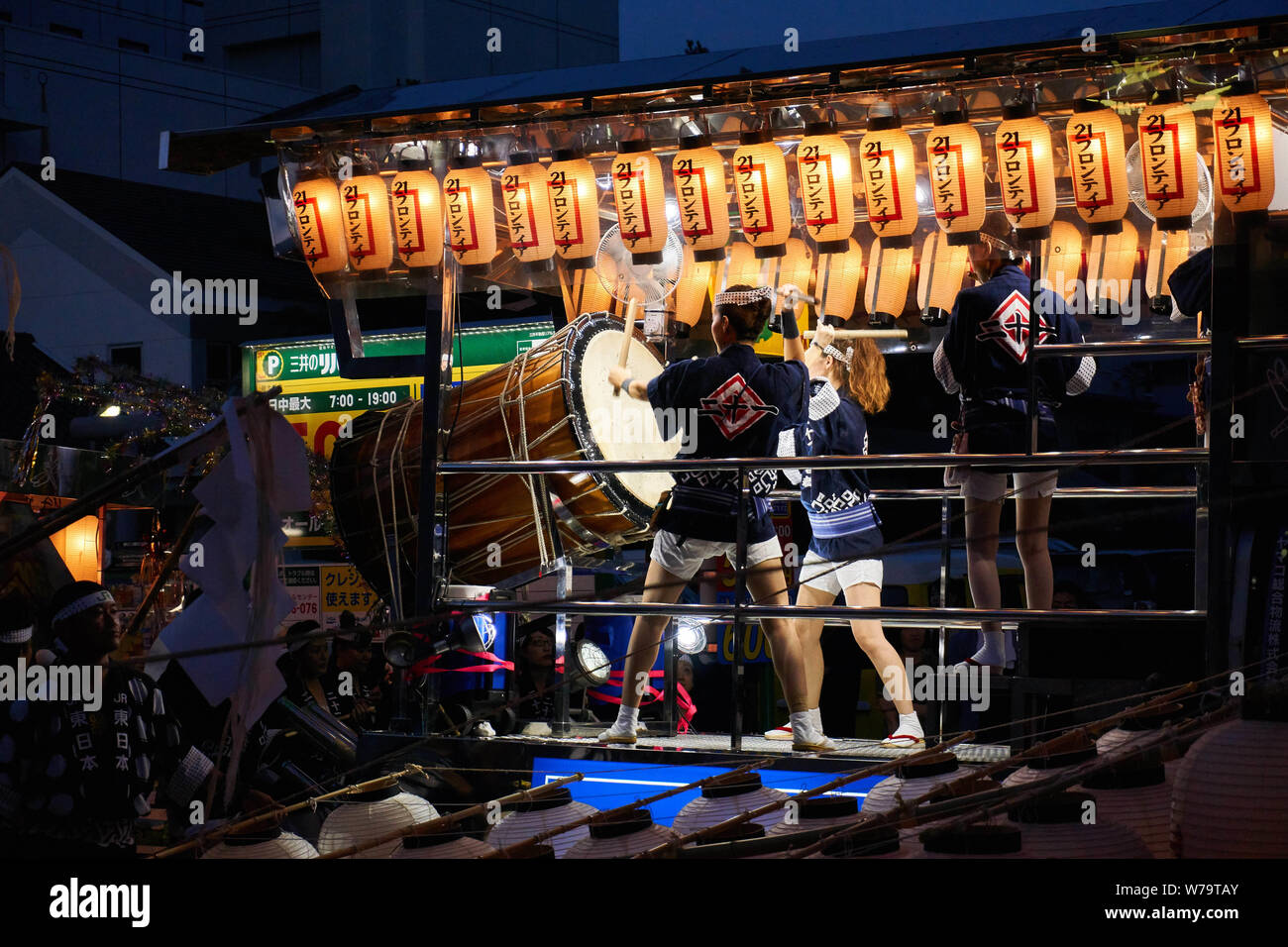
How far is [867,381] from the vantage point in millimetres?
6547

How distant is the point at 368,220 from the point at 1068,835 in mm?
4940

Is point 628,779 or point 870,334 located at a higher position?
point 870,334

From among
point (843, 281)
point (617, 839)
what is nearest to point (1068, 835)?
point (617, 839)

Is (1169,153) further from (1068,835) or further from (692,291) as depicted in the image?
(1068,835)

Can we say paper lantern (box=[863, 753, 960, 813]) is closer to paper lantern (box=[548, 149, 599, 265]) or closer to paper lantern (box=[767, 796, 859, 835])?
paper lantern (box=[767, 796, 859, 835])

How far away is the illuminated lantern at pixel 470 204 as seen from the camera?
6.69 meters

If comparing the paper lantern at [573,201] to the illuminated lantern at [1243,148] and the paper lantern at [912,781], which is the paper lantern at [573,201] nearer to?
the illuminated lantern at [1243,148]

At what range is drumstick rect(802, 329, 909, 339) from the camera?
6.69 meters

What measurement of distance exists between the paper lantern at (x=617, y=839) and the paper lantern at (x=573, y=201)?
3.38 meters

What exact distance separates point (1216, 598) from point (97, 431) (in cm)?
1210

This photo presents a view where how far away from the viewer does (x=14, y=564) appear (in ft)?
25.1

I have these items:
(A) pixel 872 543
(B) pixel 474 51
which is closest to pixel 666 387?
(A) pixel 872 543

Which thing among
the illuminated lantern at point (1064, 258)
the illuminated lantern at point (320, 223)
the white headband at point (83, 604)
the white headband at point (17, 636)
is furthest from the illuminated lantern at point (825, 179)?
the white headband at point (17, 636)

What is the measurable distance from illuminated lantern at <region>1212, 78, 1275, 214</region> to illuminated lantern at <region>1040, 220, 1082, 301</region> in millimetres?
1368
